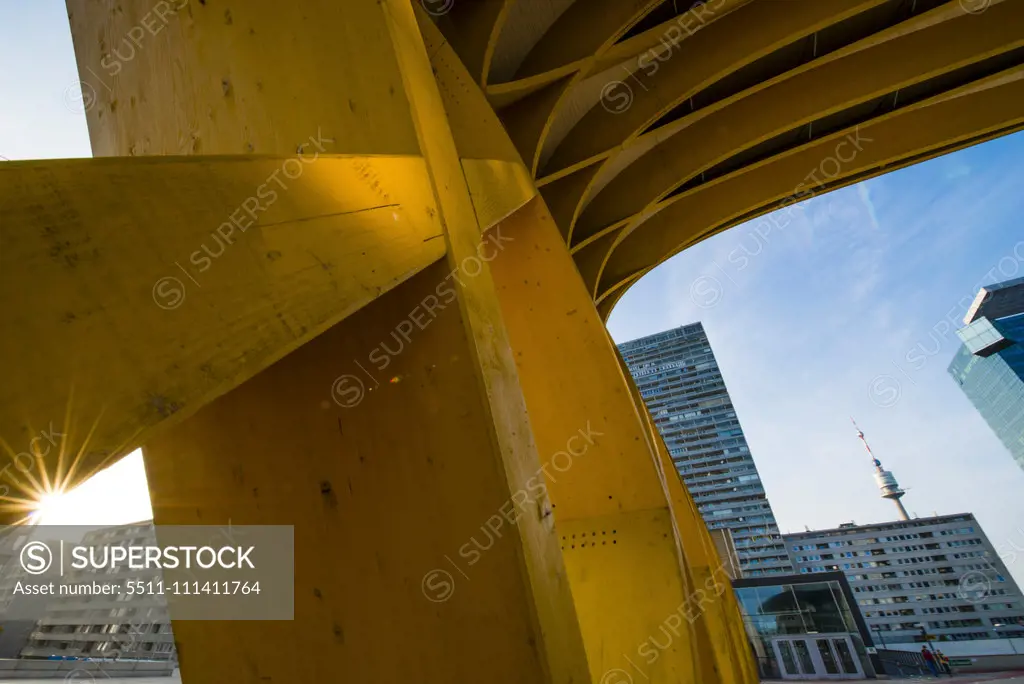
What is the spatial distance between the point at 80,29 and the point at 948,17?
311 inches

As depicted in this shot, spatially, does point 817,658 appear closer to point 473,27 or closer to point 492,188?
point 492,188

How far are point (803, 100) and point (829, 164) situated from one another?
5.14 feet

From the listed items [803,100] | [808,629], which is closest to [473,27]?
[803,100]

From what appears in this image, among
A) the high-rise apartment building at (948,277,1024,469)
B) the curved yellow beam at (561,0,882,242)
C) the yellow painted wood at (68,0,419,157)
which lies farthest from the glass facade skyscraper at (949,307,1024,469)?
the yellow painted wood at (68,0,419,157)

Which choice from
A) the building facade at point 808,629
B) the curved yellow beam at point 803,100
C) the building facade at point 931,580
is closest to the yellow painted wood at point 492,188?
the curved yellow beam at point 803,100

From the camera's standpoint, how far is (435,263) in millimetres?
1445

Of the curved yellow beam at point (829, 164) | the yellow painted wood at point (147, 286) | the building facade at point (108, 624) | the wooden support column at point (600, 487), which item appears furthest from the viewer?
the building facade at point (108, 624)

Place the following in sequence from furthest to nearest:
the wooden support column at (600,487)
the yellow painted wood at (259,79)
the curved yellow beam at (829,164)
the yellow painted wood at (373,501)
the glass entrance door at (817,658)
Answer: the glass entrance door at (817,658)
the curved yellow beam at (829,164)
the wooden support column at (600,487)
the yellow painted wood at (259,79)
the yellow painted wood at (373,501)

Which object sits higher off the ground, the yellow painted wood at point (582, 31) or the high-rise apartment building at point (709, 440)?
the high-rise apartment building at point (709, 440)

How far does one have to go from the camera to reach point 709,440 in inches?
3949

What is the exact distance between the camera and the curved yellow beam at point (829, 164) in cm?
655

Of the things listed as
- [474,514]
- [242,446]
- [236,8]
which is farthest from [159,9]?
[474,514]

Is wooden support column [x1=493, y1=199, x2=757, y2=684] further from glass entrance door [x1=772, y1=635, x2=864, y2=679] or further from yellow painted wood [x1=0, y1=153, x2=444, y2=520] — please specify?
glass entrance door [x1=772, y1=635, x2=864, y2=679]

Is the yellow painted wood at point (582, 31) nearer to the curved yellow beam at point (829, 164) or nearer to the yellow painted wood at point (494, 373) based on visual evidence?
the yellow painted wood at point (494, 373)
